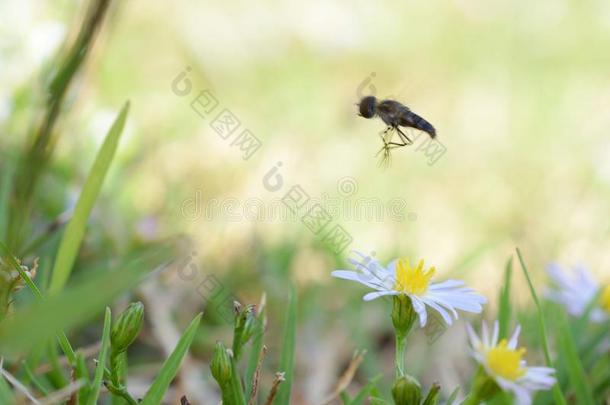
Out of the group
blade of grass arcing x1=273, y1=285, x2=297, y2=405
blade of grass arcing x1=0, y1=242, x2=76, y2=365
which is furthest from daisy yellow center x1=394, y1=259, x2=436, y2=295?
blade of grass arcing x1=0, y1=242, x2=76, y2=365

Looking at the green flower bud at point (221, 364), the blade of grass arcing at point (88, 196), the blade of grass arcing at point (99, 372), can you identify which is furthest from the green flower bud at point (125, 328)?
the blade of grass arcing at point (88, 196)

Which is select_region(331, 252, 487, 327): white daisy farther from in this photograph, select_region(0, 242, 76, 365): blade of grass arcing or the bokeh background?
the bokeh background

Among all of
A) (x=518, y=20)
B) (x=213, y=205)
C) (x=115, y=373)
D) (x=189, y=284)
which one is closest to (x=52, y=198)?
(x=189, y=284)

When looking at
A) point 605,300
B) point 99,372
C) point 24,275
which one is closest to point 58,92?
point 24,275

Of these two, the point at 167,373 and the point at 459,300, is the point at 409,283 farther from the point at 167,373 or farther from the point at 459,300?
the point at 167,373

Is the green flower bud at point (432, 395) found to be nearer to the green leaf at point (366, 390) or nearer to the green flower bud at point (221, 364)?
the green leaf at point (366, 390)
